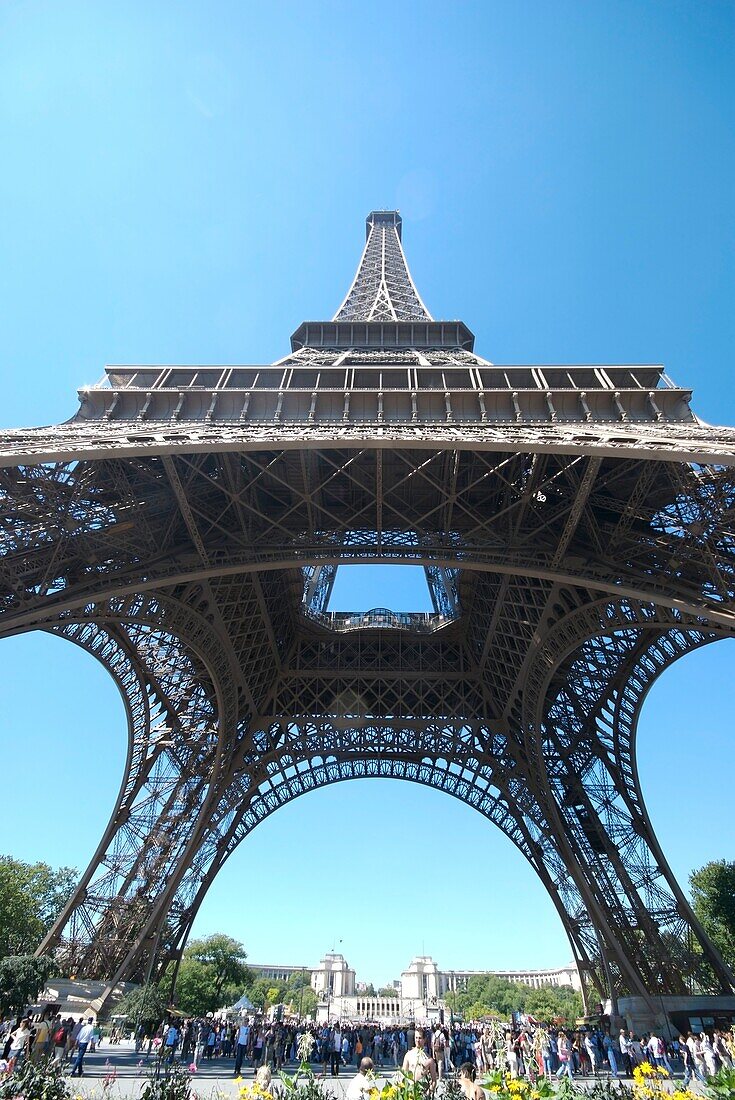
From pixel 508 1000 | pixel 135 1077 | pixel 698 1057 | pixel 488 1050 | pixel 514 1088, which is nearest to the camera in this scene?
pixel 514 1088

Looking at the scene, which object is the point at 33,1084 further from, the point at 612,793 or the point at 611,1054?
the point at 612,793

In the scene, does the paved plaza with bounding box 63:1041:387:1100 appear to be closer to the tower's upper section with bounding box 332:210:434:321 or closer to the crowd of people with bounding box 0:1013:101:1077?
the crowd of people with bounding box 0:1013:101:1077

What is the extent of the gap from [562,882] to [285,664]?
19634 millimetres

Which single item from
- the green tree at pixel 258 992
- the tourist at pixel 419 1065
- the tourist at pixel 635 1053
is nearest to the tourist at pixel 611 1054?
the tourist at pixel 635 1053

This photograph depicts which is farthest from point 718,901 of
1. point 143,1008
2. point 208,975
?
point 208,975

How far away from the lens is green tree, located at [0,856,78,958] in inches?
1650

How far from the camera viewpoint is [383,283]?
51906mm

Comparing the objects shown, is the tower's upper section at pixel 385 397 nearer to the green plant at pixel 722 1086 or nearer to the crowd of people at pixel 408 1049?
the green plant at pixel 722 1086

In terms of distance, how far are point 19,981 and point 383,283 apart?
49.3 metres

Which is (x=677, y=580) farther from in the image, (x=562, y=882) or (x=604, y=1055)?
(x=562, y=882)

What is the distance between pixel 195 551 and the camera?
2022cm

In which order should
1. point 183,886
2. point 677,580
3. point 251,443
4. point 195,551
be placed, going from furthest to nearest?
point 183,886
point 195,551
point 677,580
point 251,443

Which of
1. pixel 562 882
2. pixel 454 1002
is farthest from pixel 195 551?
pixel 454 1002

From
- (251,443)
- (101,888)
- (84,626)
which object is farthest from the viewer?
(101,888)
